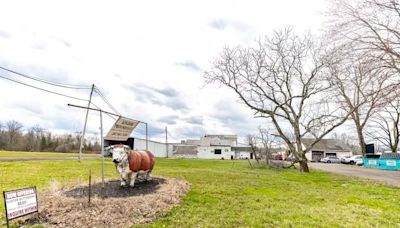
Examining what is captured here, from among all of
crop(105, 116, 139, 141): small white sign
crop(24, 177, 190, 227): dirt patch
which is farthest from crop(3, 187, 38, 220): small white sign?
crop(105, 116, 139, 141): small white sign

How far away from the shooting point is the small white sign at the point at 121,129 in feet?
31.6

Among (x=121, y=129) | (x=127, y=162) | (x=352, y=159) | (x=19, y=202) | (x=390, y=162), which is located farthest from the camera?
(x=352, y=159)

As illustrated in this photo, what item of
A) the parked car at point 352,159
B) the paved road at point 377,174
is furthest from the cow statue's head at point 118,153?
the parked car at point 352,159

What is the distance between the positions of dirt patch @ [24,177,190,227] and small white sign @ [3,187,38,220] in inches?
20.1

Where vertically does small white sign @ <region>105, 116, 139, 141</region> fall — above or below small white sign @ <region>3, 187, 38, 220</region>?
above

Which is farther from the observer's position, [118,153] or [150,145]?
[150,145]

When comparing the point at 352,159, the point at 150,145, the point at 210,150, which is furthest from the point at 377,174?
the point at 210,150

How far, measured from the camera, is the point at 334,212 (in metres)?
7.29

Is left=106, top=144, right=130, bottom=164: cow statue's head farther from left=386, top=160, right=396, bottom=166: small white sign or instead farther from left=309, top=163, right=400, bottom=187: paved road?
left=386, top=160, right=396, bottom=166: small white sign

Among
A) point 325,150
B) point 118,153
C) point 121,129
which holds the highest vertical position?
point 121,129

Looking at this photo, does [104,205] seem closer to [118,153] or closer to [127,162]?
[118,153]

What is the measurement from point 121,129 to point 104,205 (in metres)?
3.51

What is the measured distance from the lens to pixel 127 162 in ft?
31.8

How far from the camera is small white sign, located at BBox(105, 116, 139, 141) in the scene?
963 centimetres
